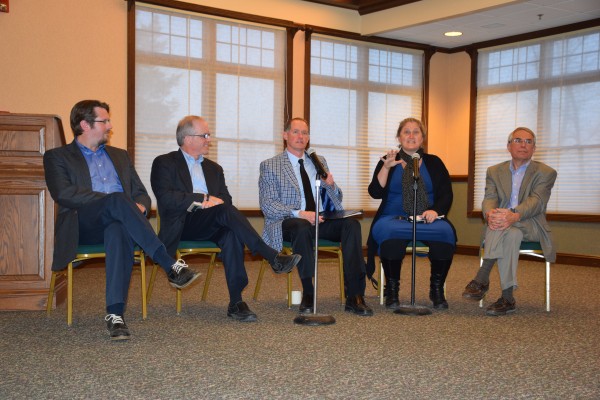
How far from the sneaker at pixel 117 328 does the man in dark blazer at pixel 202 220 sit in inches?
25.8

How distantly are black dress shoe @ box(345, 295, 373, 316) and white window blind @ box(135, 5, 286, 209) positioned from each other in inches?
126

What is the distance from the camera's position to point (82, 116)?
3.85 metres

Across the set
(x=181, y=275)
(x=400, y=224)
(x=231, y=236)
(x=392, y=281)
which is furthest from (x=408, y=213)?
(x=181, y=275)

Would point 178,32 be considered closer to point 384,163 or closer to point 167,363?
point 384,163

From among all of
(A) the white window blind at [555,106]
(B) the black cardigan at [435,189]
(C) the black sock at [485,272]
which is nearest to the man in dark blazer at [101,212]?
(B) the black cardigan at [435,189]

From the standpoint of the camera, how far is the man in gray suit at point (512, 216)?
4.28 m

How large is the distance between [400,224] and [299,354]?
1.48 m

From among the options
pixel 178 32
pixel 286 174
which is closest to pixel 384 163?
pixel 286 174

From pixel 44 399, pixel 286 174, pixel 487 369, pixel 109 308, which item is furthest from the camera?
pixel 286 174

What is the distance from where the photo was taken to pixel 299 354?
307 cm

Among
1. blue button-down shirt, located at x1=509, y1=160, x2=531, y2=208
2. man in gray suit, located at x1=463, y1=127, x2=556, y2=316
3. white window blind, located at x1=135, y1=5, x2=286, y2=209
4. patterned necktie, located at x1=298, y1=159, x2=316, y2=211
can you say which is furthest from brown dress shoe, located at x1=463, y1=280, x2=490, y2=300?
white window blind, located at x1=135, y1=5, x2=286, y2=209

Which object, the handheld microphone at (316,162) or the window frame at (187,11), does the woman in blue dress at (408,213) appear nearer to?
the handheld microphone at (316,162)

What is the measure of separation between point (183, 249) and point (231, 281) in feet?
1.18

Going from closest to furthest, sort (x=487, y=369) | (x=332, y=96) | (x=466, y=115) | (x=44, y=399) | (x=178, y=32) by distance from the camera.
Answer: (x=44, y=399)
(x=487, y=369)
(x=178, y=32)
(x=332, y=96)
(x=466, y=115)
